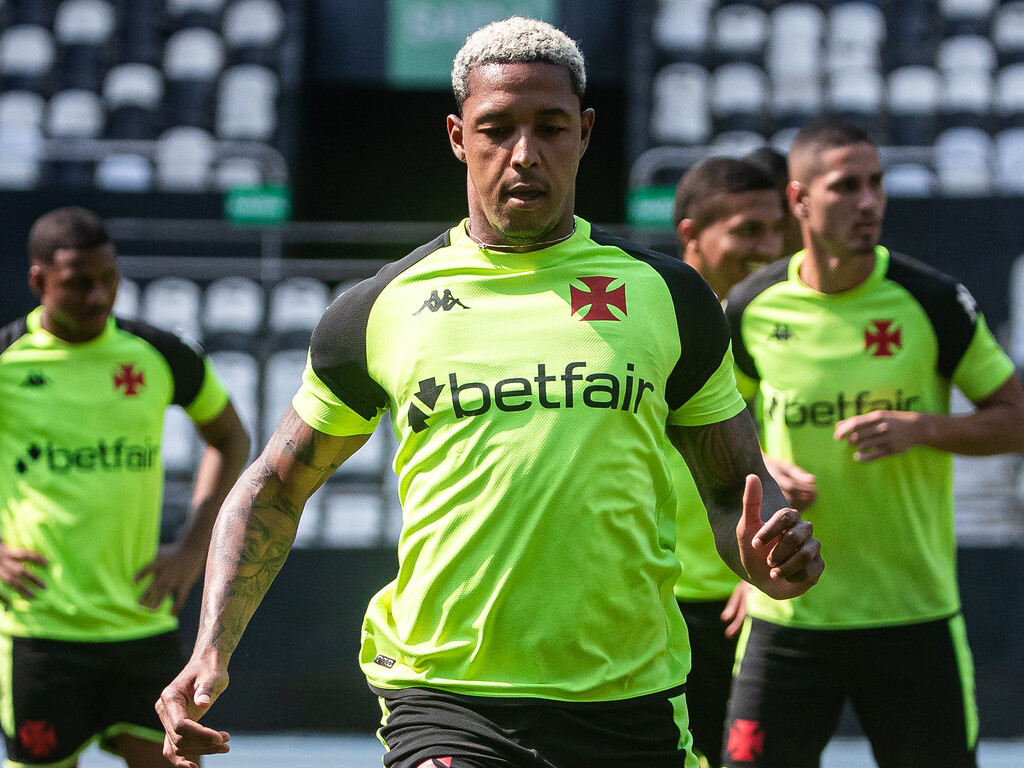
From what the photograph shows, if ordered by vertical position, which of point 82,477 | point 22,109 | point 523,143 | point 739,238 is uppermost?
point 22,109

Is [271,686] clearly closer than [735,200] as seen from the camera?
No

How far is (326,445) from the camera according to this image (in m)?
2.86

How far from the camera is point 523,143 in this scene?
8.52 ft

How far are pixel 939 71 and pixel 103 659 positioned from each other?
33.9ft

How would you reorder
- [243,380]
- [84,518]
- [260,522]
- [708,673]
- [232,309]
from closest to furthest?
[260,522] → [708,673] → [84,518] → [243,380] → [232,309]

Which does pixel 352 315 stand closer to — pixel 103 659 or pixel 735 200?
pixel 735 200

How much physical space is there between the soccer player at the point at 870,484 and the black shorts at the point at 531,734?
1.60 metres

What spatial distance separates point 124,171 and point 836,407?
Result: 8887 mm

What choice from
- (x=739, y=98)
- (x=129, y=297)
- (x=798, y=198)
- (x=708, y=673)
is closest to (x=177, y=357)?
(x=708, y=673)

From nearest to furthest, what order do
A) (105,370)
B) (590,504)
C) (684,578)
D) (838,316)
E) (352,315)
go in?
(590,504)
(352,315)
(838,316)
(684,578)
(105,370)

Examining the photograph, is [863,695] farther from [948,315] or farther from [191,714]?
[191,714]

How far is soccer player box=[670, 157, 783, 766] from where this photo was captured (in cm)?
468

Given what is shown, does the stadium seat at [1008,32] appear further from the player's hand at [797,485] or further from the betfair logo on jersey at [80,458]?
the betfair logo on jersey at [80,458]

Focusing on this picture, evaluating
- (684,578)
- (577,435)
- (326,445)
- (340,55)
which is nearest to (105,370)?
(684,578)
